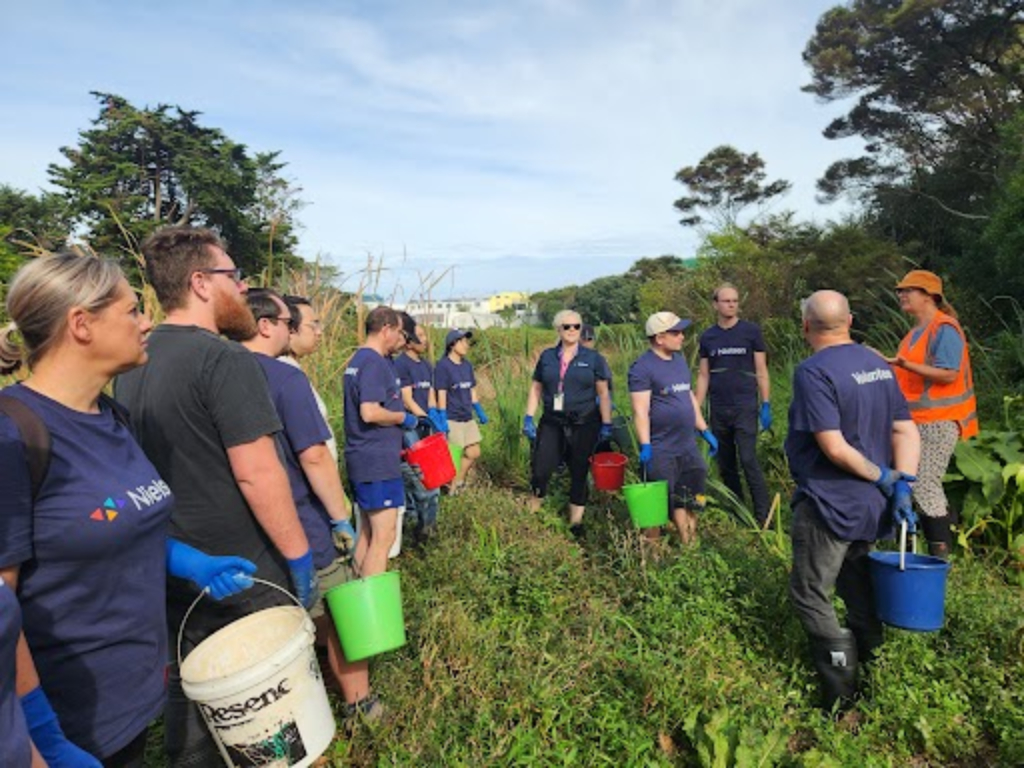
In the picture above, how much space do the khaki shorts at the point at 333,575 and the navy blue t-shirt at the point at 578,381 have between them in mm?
2458

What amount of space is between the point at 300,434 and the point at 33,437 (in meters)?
1.23

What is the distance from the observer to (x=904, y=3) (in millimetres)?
13859

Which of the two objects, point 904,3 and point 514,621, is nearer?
point 514,621

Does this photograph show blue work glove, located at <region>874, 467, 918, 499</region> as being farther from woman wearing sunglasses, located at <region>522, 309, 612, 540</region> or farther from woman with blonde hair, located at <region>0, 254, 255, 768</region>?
woman with blonde hair, located at <region>0, 254, 255, 768</region>

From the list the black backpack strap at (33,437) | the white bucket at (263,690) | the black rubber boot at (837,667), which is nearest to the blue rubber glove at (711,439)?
the black rubber boot at (837,667)

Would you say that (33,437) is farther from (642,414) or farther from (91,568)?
(642,414)

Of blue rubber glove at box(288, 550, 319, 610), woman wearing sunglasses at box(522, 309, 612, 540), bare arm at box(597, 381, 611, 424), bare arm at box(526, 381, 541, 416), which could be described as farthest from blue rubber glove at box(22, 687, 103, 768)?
bare arm at box(526, 381, 541, 416)

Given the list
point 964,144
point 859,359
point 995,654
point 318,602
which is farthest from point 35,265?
point 964,144

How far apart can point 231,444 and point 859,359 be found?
93.7 inches

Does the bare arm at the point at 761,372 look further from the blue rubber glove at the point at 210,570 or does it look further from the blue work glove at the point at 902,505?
the blue rubber glove at the point at 210,570

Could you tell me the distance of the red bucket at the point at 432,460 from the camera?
4.23 m

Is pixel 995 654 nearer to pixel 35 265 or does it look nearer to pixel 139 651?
pixel 139 651

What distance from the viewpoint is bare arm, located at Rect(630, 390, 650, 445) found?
4.24 m

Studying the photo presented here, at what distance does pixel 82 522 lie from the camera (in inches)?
52.5
